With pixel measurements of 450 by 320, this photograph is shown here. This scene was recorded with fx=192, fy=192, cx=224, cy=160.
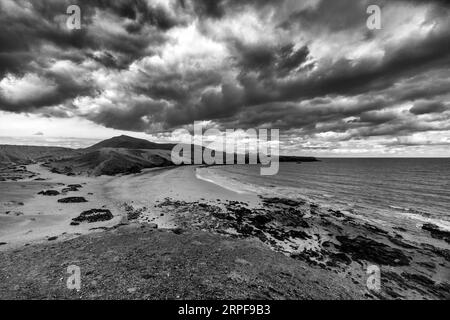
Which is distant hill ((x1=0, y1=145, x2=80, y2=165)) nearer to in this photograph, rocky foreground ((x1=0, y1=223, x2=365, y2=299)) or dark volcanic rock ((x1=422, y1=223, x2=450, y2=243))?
rocky foreground ((x1=0, y1=223, x2=365, y2=299))

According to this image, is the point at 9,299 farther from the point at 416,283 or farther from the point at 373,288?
the point at 416,283

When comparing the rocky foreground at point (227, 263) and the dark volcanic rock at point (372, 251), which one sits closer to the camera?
the rocky foreground at point (227, 263)

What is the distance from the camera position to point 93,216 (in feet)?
64.3

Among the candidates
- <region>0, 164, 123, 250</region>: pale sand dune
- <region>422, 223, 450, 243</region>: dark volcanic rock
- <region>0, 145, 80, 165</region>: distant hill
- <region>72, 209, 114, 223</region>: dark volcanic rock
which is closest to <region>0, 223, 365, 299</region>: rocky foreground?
<region>0, 164, 123, 250</region>: pale sand dune

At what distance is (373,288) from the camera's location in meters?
11.0

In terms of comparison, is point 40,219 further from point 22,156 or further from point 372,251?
point 22,156

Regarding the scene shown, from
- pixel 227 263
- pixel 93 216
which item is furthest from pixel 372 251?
pixel 93 216

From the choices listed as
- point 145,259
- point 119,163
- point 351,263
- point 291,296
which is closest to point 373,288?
point 351,263

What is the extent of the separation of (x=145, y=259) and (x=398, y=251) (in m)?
19.4

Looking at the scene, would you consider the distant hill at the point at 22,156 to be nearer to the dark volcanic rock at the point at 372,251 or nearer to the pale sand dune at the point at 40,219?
the pale sand dune at the point at 40,219

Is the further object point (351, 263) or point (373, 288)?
point (351, 263)

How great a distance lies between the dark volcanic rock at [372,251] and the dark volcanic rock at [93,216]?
2224 cm

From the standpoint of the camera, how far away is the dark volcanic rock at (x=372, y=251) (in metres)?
14.2

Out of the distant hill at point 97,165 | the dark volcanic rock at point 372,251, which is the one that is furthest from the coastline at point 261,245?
the distant hill at point 97,165
